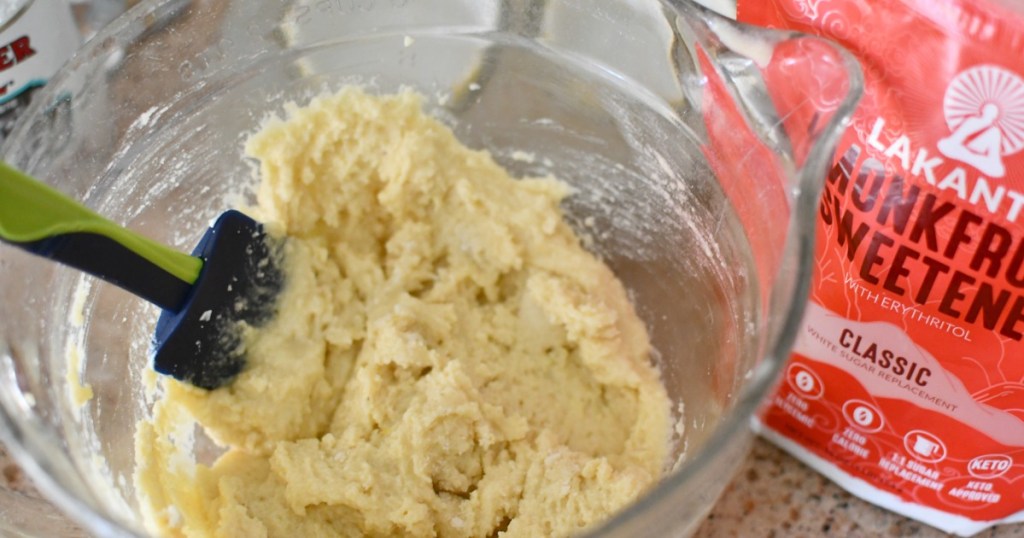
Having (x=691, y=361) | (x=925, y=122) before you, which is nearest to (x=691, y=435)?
(x=691, y=361)

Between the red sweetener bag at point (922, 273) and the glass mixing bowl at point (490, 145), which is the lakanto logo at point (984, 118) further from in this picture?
the glass mixing bowl at point (490, 145)

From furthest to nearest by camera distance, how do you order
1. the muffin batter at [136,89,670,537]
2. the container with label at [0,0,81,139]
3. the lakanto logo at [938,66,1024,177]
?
the container with label at [0,0,81,139] < the muffin batter at [136,89,670,537] < the lakanto logo at [938,66,1024,177]

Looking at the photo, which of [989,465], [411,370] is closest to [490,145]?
[411,370]

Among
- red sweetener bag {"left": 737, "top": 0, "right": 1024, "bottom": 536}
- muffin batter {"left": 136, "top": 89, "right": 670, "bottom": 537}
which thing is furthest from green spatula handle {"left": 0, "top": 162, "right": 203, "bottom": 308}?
red sweetener bag {"left": 737, "top": 0, "right": 1024, "bottom": 536}

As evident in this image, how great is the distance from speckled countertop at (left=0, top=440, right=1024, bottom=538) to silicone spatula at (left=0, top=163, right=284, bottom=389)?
338 mm

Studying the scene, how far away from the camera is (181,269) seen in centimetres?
95

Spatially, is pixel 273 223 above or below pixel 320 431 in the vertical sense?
above

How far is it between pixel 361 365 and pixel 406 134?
0.26 metres

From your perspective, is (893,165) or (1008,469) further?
(1008,469)

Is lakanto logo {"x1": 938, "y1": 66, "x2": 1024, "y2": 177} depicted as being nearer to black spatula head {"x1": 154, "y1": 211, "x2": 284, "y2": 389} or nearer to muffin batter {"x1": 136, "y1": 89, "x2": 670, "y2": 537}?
muffin batter {"x1": 136, "y1": 89, "x2": 670, "y2": 537}

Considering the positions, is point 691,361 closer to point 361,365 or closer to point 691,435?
point 691,435

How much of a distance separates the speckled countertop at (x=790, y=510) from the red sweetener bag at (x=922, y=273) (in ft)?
0.08

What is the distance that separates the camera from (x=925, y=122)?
2.75ft

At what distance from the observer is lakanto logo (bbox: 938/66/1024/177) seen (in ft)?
2.55
